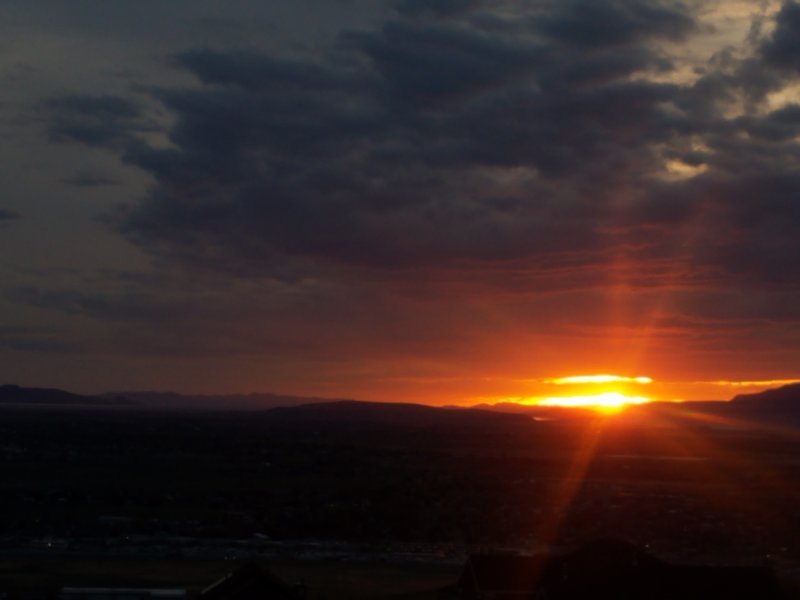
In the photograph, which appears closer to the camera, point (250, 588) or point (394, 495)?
point (250, 588)

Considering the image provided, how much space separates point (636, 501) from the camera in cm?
7712

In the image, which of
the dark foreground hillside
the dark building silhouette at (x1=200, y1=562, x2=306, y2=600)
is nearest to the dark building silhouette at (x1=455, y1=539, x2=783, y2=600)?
the dark building silhouette at (x1=200, y1=562, x2=306, y2=600)

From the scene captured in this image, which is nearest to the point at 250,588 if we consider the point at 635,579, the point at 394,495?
the point at 635,579

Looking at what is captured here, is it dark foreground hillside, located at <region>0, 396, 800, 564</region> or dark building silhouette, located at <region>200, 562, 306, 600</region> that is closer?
dark building silhouette, located at <region>200, 562, 306, 600</region>

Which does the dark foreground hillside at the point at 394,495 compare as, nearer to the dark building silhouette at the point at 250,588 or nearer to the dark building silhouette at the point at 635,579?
the dark building silhouette at the point at 635,579

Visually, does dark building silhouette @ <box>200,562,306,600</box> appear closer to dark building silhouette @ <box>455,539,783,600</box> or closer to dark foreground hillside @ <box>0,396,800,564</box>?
dark building silhouette @ <box>455,539,783,600</box>

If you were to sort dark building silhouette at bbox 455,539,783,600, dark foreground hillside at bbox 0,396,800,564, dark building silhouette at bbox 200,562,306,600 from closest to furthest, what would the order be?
dark building silhouette at bbox 200,562,306,600 < dark building silhouette at bbox 455,539,783,600 < dark foreground hillside at bbox 0,396,800,564

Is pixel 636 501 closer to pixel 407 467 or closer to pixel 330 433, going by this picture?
pixel 407 467

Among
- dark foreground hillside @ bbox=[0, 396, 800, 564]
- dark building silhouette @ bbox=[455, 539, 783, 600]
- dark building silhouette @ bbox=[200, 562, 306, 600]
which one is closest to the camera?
dark building silhouette @ bbox=[200, 562, 306, 600]

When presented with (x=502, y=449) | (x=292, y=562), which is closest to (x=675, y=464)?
(x=502, y=449)

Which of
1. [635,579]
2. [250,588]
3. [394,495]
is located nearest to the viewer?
[250,588]

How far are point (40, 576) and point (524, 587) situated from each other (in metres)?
21.1

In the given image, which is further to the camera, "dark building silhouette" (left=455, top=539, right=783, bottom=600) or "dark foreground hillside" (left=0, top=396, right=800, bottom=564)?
"dark foreground hillside" (left=0, top=396, right=800, bottom=564)

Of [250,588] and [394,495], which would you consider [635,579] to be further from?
[394,495]
